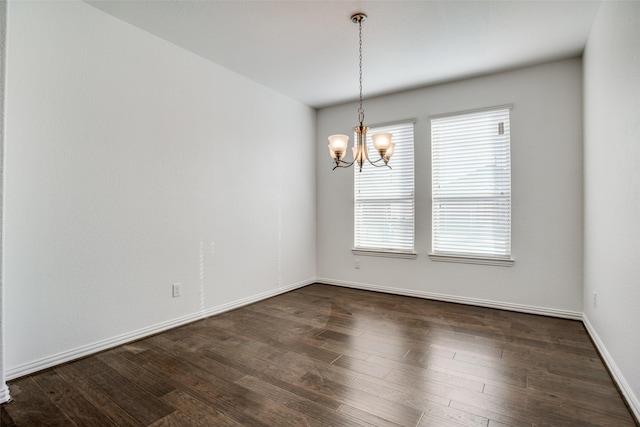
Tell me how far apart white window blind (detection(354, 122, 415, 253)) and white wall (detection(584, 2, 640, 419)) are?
184 cm

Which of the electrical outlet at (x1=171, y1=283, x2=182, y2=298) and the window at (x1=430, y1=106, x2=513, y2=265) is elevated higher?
the window at (x1=430, y1=106, x2=513, y2=265)

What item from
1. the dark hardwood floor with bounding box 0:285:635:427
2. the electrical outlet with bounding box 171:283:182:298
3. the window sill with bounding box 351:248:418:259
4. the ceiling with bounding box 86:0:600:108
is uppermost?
the ceiling with bounding box 86:0:600:108

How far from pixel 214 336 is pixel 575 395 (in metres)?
2.62

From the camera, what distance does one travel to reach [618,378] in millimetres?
2068

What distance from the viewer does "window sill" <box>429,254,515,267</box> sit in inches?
144

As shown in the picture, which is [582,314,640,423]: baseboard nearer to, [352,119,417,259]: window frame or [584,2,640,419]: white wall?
[584,2,640,419]: white wall

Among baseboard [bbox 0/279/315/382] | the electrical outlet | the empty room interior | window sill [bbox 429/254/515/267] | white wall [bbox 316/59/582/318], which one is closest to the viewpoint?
the empty room interior

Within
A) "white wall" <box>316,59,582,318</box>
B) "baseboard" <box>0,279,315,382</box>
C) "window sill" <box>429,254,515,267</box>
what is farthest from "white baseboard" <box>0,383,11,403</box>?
"window sill" <box>429,254,515,267</box>

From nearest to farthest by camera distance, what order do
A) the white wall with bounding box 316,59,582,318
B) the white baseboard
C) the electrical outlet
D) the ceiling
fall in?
1. the white baseboard
2. the ceiling
3. the electrical outlet
4. the white wall with bounding box 316,59,582,318

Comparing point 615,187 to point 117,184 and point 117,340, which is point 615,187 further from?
point 117,340

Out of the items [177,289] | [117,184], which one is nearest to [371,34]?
[117,184]

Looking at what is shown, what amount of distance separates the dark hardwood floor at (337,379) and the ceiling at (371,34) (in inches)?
104

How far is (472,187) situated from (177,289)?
3.38 m

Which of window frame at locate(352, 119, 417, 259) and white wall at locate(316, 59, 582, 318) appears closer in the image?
white wall at locate(316, 59, 582, 318)
